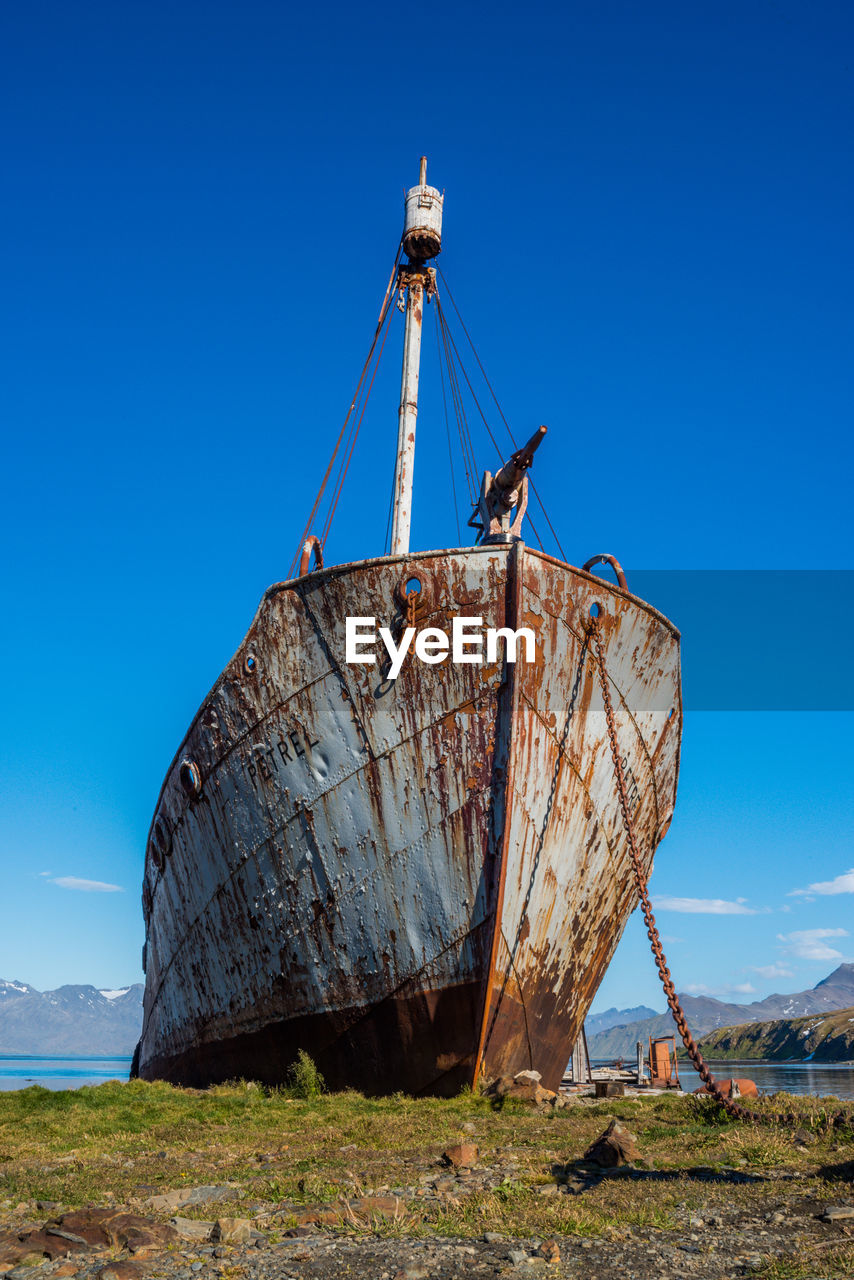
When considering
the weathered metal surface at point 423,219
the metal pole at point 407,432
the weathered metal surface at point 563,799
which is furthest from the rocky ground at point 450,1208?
the weathered metal surface at point 423,219

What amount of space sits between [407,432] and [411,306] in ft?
7.49

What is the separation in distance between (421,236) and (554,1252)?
44.9 ft

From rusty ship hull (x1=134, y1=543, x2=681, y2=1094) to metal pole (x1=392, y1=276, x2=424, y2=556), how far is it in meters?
3.93

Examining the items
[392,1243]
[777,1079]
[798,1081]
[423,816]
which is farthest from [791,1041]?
[392,1243]

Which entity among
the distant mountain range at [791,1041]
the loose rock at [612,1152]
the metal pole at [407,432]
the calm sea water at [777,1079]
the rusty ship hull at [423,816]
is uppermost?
the metal pole at [407,432]

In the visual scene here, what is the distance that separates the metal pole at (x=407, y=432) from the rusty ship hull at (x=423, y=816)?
155 inches

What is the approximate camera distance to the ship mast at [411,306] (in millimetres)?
12898

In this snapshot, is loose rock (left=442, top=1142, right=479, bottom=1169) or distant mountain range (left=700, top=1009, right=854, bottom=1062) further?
distant mountain range (left=700, top=1009, right=854, bottom=1062)

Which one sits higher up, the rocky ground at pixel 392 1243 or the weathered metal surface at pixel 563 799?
the weathered metal surface at pixel 563 799

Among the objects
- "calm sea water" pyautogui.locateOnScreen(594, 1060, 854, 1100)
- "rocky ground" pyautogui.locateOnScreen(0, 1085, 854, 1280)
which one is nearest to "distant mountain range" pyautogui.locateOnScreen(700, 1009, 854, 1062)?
"calm sea water" pyautogui.locateOnScreen(594, 1060, 854, 1100)

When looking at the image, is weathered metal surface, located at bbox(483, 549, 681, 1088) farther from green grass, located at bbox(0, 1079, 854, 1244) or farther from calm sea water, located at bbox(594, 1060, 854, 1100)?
calm sea water, located at bbox(594, 1060, 854, 1100)

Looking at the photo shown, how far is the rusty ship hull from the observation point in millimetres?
8398

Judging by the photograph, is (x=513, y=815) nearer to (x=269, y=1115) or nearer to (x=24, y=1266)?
(x=269, y=1115)

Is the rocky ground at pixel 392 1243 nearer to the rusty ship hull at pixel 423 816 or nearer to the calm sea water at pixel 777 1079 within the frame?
the rusty ship hull at pixel 423 816
